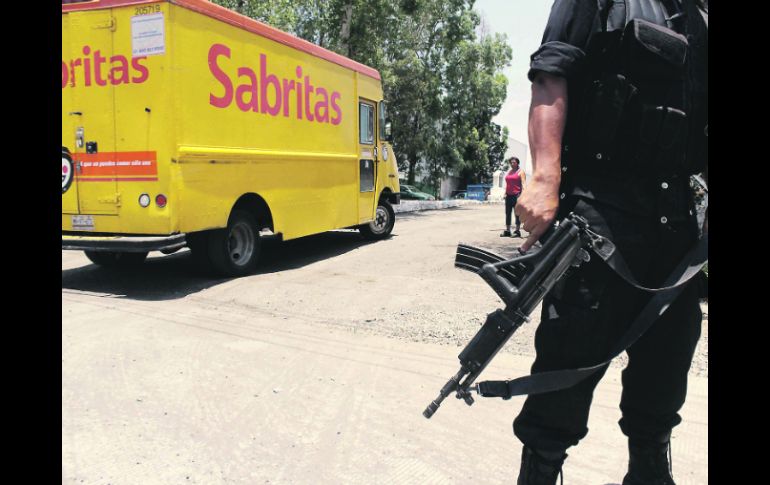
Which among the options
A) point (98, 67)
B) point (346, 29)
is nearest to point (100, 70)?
A: point (98, 67)

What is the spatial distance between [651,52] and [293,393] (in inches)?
103

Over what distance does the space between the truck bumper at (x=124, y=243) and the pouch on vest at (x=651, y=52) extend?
17.1 feet

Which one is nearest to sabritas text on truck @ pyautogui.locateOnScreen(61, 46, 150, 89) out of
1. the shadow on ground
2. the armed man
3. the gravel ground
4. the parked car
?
the shadow on ground

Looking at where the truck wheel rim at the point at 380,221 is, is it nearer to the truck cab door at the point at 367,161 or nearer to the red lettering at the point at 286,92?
the truck cab door at the point at 367,161

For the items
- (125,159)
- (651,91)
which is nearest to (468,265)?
(651,91)

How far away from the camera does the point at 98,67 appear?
6.15 meters

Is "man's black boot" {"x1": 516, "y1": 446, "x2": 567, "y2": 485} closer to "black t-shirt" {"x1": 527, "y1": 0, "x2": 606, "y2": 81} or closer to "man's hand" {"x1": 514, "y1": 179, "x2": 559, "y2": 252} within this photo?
"man's hand" {"x1": 514, "y1": 179, "x2": 559, "y2": 252}

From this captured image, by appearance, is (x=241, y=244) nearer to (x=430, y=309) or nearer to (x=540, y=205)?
(x=430, y=309)

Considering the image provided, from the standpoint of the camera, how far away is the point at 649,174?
1.82 metres

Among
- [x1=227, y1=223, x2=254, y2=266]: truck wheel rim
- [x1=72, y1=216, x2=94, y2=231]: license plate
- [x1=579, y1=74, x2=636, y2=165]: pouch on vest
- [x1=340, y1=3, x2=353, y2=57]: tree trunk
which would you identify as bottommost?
[x1=227, y1=223, x2=254, y2=266]: truck wheel rim

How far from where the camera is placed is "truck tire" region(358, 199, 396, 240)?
10.6 metres

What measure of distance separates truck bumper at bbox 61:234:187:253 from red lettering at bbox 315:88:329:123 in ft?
9.76

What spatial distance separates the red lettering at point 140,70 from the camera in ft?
19.6
